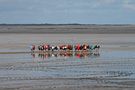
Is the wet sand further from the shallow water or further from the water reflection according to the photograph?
the water reflection

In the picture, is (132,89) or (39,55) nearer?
(132,89)

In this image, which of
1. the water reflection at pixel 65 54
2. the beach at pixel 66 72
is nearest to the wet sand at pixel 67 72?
the beach at pixel 66 72

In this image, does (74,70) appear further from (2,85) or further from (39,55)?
(39,55)

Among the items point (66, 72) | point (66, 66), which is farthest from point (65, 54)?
point (66, 72)

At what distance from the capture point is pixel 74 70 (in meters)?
35.1

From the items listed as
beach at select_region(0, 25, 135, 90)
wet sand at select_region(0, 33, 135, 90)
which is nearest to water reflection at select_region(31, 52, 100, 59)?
beach at select_region(0, 25, 135, 90)

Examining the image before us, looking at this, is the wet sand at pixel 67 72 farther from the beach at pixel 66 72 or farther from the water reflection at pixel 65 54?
the water reflection at pixel 65 54

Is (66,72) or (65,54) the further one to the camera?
(65,54)

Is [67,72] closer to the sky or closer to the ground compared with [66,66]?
closer to the ground

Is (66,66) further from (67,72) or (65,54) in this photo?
(65,54)

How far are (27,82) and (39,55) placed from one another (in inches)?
720

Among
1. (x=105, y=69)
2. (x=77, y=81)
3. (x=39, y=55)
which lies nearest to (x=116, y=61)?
(x=105, y=69)

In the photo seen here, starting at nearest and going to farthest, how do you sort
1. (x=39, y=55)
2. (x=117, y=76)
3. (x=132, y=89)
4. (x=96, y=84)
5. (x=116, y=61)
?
(x=132, y=89) → (x=96, y=84) → (x=117, y=76) → (x=116, y=61) → (x=39, y=55)

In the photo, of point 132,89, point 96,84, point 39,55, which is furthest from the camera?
point 39,55
